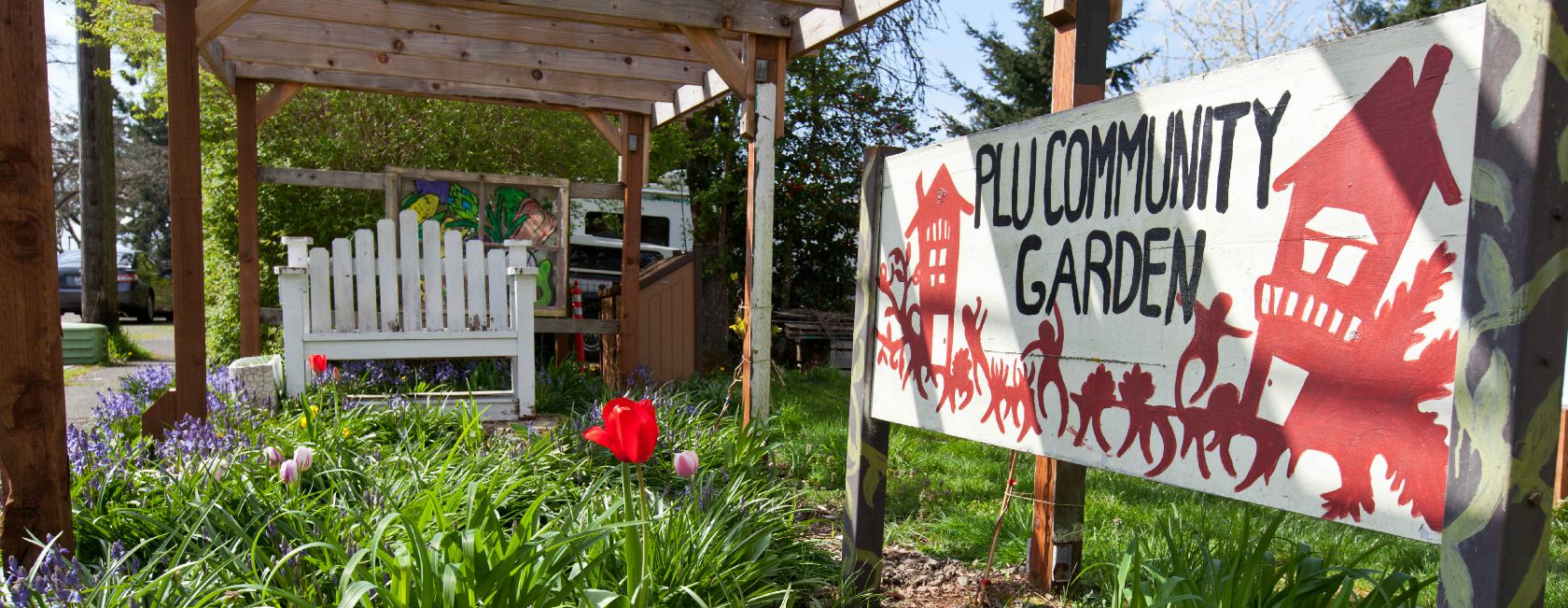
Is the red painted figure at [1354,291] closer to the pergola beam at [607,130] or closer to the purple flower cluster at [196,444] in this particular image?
the purple flower cluster at [196,444]

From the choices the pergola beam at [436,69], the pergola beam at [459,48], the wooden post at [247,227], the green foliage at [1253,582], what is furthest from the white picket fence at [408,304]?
the green foliage at [1253,582]

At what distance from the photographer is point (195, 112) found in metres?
3.85

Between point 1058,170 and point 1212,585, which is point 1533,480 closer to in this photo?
point 1212,585

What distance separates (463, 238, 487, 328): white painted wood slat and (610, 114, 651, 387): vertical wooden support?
169 cm

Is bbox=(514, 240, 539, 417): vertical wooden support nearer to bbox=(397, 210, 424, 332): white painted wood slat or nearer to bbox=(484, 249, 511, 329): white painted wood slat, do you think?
bbox=(484, 249, 511, 329): white painted wood slat

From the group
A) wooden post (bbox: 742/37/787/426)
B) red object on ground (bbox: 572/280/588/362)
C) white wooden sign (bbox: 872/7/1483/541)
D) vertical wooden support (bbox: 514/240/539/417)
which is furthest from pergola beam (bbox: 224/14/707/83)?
white wooden sign (bbox: 872/7/1483/541)

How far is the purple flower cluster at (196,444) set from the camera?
309cm

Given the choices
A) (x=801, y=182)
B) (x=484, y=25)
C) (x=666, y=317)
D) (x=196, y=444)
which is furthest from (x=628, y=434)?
(x=801, y=182)

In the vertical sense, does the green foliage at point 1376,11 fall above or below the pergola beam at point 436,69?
above

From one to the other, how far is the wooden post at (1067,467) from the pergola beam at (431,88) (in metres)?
5.07

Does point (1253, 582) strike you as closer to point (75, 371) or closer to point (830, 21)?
point (830, 21)

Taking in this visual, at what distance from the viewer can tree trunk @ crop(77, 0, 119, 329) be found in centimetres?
1232

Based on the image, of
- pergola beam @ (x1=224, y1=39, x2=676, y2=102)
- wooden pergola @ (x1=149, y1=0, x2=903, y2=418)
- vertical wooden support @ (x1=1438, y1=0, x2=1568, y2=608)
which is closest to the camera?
vertical wooden support @ (x1=1438, y1=0, x2=1568, y2=608)

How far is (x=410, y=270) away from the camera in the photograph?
19.1ft
